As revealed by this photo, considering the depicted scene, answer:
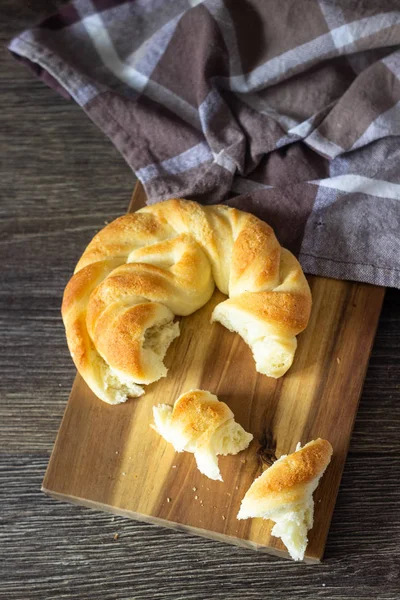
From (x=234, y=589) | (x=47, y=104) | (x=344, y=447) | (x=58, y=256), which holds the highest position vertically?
(x=47, y=104)

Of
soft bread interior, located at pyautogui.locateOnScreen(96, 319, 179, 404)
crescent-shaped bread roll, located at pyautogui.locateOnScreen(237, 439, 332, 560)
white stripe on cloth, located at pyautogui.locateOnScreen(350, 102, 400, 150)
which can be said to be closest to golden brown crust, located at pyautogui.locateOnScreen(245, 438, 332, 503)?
crescent-shaped bread roll, located at pyautogui.locateOnScreen(237, 439, 332, 560)

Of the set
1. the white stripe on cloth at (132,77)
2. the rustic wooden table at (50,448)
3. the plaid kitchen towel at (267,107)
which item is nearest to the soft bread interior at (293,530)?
the rustic wooden table at (50,448)

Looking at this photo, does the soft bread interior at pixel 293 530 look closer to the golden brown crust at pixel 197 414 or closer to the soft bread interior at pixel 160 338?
the golden brown crust at pixel 197 414

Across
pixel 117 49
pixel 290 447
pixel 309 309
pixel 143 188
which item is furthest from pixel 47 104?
pixel 290 447

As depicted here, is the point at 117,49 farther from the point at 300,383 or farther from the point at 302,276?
the point at 300,383

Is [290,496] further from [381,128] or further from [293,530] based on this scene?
[381,128]

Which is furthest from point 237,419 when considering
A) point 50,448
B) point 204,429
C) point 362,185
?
point 362,185

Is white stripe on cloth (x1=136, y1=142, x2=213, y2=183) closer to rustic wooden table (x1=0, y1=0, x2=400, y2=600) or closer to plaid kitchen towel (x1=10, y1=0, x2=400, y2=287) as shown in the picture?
plaid kitchen towel (x1=10, y1=0, x2=400, y2=287)

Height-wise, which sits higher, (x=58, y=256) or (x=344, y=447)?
(x=58, y=256)
